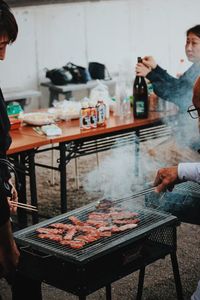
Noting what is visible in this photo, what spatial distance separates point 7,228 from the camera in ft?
9.73

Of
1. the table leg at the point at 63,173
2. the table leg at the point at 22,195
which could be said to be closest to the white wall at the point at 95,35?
the table leg at the point at 63,173

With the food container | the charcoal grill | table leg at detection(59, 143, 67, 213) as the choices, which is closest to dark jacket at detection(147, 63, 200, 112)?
table leg at detection(59, 143, 67, 213)

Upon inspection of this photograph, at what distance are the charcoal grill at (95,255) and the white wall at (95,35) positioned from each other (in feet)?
18.6

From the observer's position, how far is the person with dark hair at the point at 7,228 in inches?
117

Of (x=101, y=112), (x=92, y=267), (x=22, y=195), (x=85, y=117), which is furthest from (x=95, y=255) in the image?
(x=101, y=112)

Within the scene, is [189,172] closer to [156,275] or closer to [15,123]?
[156,275]

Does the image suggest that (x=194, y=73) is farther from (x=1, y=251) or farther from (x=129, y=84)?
(x=1, y=251)

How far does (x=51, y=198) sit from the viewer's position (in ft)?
24.9

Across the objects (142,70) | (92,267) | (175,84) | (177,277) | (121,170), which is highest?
(142,70)

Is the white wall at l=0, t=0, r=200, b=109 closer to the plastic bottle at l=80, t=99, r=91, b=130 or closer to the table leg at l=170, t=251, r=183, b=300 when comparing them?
the plastic bottle at l=80, t=99, r=91, b=130

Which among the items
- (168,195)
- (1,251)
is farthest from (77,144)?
(1,251)

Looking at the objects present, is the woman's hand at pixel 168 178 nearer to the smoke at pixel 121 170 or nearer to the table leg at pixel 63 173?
the table leg at pixel 63 173

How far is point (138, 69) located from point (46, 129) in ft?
4.44

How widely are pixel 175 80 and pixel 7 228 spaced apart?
451cm
